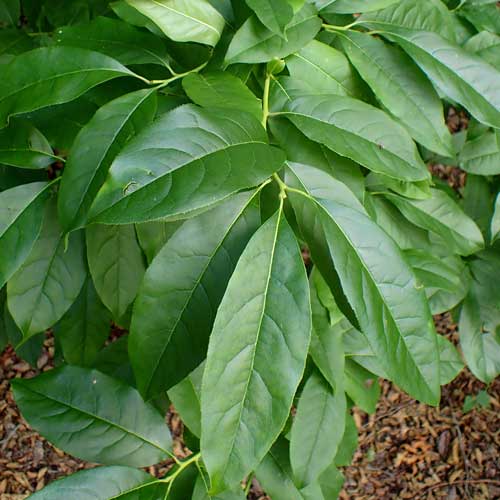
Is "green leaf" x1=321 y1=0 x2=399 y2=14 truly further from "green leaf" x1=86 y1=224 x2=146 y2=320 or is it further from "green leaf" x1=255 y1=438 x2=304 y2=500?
"green leaf" x1=255 y1=438 x2=304 y2=500

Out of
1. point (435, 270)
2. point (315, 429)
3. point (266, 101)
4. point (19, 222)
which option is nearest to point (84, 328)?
point (19, 222)

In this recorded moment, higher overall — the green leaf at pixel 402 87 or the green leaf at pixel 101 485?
the green leaf at pixel 402 87

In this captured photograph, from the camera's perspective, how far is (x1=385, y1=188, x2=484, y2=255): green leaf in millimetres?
1354

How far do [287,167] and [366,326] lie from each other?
265 mm

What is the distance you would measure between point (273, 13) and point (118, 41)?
0.95 feet

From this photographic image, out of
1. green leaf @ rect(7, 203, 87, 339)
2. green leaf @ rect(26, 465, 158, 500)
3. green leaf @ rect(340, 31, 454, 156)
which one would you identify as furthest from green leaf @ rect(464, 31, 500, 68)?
green leaf @ rect(26, 465, 158, 500)

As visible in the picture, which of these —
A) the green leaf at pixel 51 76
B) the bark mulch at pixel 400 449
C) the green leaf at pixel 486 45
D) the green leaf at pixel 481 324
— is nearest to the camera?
the green leaf at pixel 51 76

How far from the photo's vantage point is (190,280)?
2.78 feet

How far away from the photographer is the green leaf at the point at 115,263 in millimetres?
1070

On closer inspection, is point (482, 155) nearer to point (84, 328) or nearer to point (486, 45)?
point (486, 45)

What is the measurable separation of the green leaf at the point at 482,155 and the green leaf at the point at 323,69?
46cm

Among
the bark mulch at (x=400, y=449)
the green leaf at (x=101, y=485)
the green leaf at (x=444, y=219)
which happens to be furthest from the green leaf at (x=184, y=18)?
the bark mulch at (x=400, y=449)

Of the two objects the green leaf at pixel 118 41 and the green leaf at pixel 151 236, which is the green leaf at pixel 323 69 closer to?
the green leaf at pixel 118 41

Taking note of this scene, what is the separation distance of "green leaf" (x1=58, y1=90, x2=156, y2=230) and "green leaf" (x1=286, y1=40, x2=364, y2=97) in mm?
302
